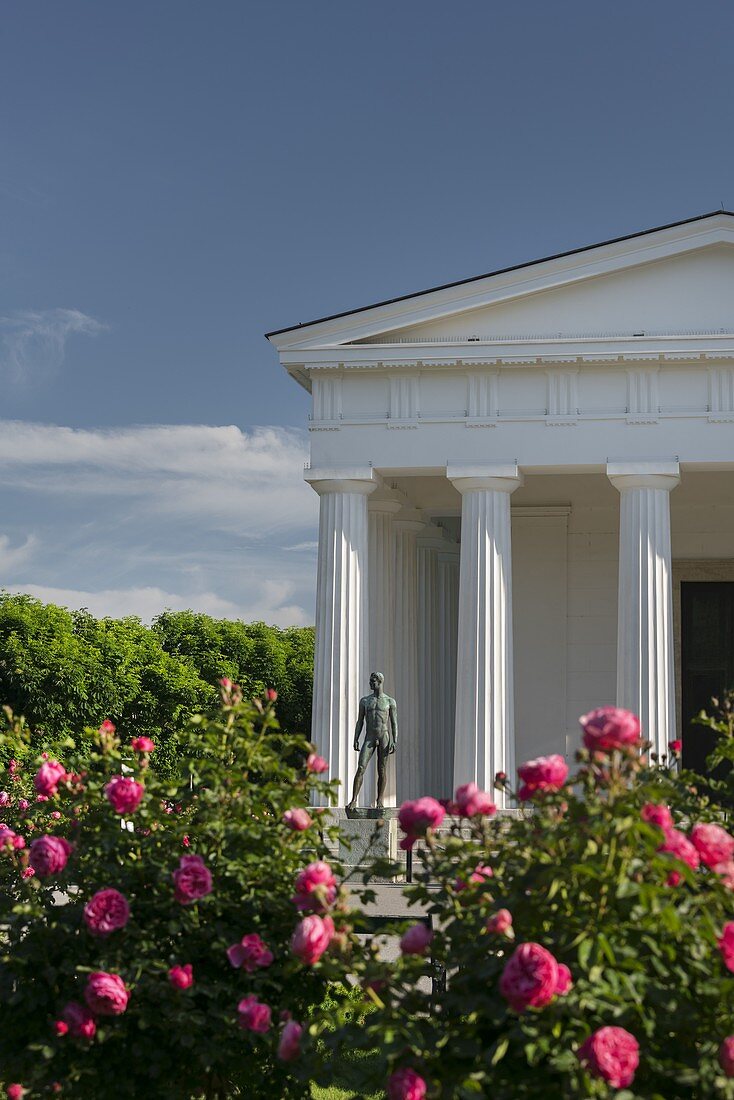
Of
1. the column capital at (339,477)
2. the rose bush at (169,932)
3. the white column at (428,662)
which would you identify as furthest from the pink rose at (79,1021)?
the white column at (428,662)

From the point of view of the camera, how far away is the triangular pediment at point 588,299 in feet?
83.4

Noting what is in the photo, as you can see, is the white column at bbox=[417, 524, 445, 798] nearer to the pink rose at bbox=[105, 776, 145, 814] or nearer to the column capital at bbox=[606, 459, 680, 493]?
the column capital at bbox=[606, 459, 680, 493]

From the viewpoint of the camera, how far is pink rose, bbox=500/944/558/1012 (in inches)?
204

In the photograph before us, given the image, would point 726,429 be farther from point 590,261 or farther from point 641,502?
point 590,261

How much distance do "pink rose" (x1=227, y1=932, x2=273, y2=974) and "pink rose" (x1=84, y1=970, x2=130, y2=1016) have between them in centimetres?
60

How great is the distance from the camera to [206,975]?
711 centimetres

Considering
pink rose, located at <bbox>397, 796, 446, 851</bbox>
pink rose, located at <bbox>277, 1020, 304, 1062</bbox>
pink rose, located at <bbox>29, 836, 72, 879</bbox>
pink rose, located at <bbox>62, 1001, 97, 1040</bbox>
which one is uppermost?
pink rose, located at <bbox>397, 796, 446, 851</bbox>

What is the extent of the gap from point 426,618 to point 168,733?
56.1 ft

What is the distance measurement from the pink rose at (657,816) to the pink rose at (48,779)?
365 cm

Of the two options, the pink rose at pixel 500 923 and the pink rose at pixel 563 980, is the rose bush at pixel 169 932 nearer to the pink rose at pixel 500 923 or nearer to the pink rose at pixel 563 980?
the pink rose at pixel 500 923

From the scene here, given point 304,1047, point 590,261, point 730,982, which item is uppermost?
point 590,261

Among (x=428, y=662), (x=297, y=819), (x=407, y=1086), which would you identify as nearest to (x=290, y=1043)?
(x=407, y=1086)

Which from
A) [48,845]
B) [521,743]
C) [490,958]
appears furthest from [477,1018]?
[521,743]

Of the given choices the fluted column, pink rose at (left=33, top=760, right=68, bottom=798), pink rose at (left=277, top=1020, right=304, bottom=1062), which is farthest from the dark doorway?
pink rose at (left=277, top=1020, right=304, bottom=1062)
